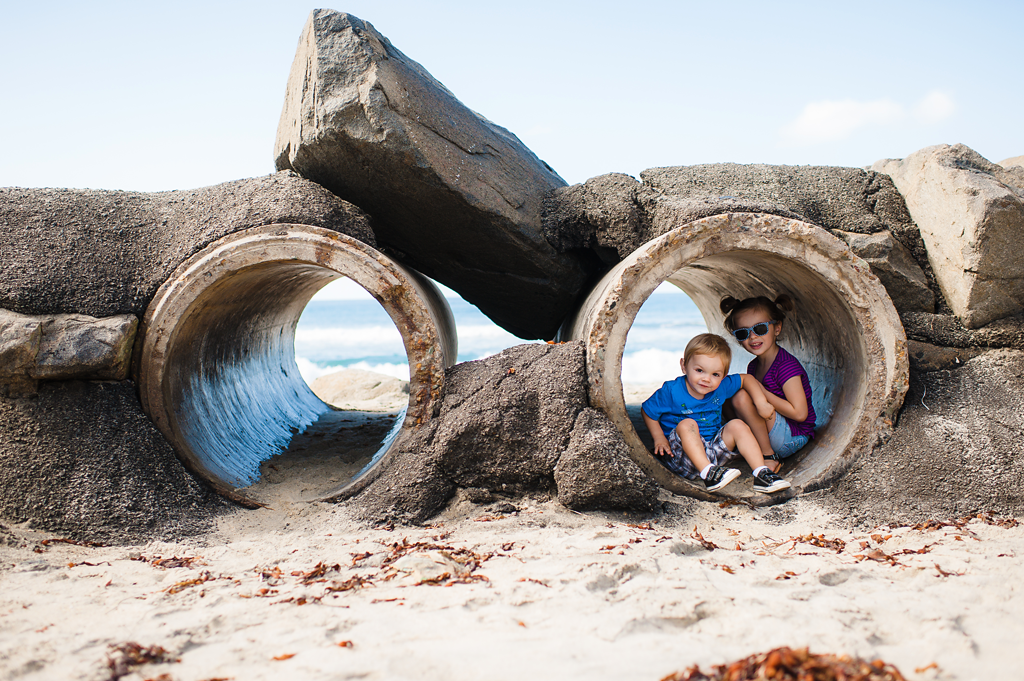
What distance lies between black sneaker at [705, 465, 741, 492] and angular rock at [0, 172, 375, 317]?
2307 millimetres

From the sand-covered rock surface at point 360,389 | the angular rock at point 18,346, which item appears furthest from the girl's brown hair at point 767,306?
the sand-covered rock surface at point 360,389

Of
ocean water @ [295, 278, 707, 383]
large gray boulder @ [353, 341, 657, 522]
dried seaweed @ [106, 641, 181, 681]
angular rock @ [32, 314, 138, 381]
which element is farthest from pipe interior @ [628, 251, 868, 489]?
ocean water @ [295, 278, 707, 383]

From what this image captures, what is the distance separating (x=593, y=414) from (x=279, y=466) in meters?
2.16

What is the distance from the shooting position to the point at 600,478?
309cm

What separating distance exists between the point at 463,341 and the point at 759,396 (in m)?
25.8

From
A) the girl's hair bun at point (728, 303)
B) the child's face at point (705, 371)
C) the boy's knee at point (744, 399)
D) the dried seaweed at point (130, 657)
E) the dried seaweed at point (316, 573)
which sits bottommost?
the dried seaweed at point (130, 657)

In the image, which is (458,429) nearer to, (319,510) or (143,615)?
(319,510)

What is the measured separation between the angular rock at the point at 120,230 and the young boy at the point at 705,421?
198 cm

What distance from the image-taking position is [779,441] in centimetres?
383

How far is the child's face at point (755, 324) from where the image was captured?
3.92 m

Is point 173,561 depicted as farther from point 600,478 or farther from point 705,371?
point 705,371

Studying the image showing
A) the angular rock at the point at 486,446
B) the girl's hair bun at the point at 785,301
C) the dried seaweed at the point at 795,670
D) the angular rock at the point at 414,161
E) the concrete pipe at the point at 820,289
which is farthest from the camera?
the girl's hair bun at the point at 785,301

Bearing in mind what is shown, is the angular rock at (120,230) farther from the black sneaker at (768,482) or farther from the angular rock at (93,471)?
the black sneaker at (768,482)

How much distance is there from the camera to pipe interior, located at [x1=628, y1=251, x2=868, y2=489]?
11.6 ft
